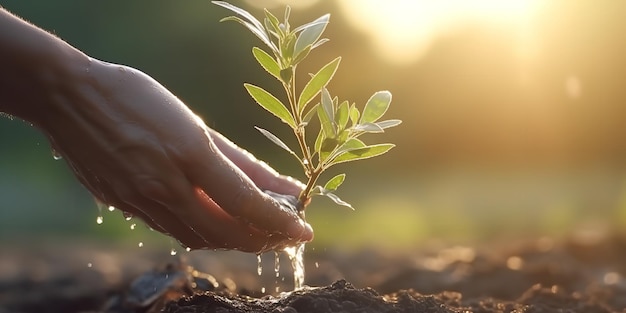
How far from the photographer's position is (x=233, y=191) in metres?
2.12

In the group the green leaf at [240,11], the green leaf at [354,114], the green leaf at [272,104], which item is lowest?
the green leaf at [354,114]

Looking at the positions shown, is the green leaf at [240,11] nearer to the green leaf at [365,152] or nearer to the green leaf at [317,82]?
the green leaf at [317,82]

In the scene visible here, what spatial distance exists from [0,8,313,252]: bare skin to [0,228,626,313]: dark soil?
0.33 m

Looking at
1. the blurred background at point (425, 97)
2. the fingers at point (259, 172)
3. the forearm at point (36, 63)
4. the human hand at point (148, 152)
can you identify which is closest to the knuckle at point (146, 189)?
the human hand at point (148, 152)

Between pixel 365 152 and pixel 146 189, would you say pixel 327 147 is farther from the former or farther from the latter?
pixel 146 189

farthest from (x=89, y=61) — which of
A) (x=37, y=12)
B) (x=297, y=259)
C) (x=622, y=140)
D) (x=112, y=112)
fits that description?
(x=622, y=140)

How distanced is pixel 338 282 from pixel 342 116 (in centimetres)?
53

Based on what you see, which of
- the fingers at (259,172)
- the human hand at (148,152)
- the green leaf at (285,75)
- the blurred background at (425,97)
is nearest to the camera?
the human hand at (148,152)

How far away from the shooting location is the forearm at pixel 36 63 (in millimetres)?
2117

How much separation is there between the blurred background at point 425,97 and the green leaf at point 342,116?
8.71 m

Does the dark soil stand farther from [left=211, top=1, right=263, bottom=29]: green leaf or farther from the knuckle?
[left=211, top=1, right=263, bottom=29]: green leaf

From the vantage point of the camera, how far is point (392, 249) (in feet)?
24.5

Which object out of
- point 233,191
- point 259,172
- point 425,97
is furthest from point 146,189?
point 425,97

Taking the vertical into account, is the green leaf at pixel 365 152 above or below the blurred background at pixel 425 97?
below
